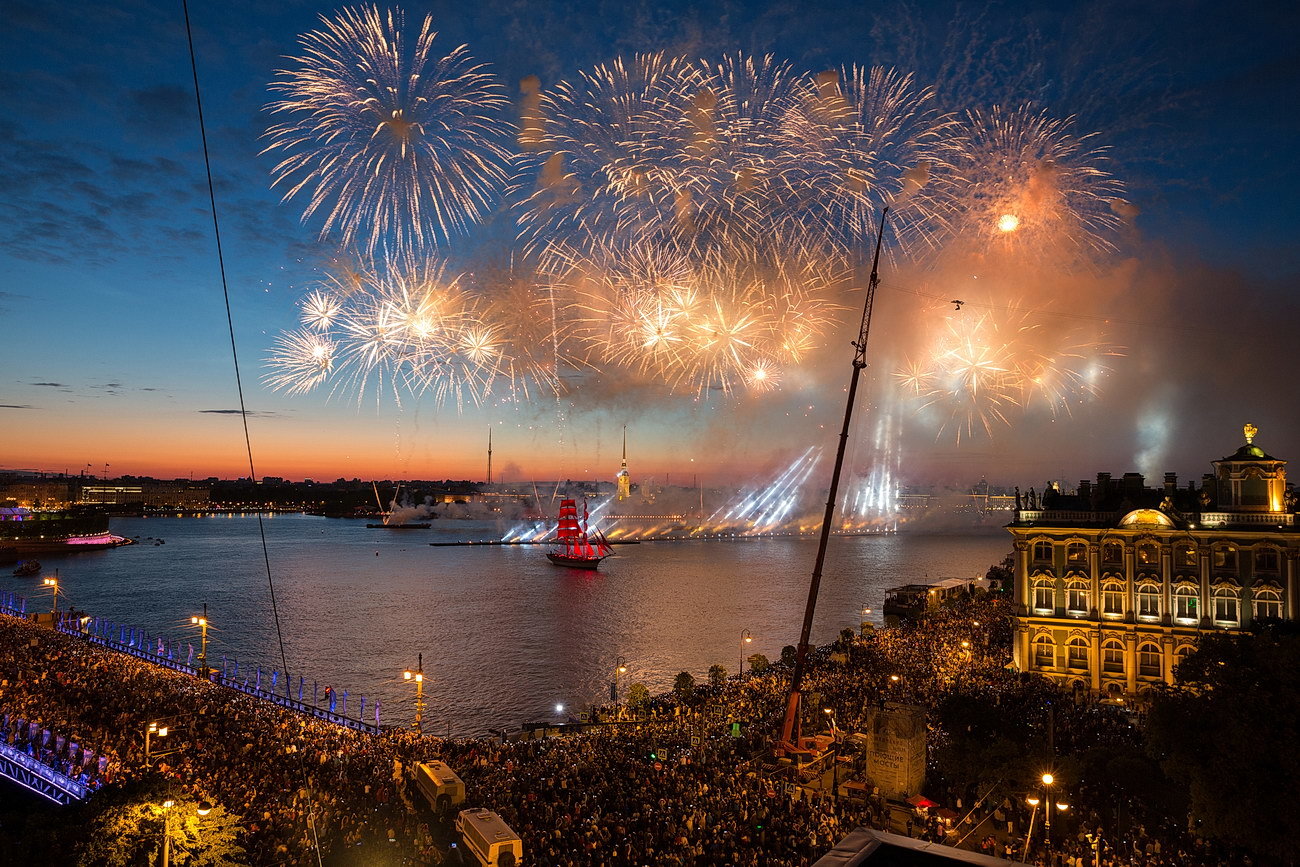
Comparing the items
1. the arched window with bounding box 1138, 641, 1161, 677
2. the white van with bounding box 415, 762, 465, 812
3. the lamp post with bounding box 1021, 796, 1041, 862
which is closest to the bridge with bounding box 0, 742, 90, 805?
the white van with bounding box 415, 762, 465, 812

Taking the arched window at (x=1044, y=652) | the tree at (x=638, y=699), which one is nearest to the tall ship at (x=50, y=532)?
the tree at (x=638, y=699)

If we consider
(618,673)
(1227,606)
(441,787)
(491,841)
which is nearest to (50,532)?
(618,673)

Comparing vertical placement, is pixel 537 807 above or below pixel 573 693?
above

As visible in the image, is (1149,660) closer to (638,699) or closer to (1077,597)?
(1077,597)

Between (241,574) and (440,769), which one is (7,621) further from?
(241,574)

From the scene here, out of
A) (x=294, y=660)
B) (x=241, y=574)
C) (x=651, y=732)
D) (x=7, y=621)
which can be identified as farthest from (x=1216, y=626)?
(x=241, y=574)

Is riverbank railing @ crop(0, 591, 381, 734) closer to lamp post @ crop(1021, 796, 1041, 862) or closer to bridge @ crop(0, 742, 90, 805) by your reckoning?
bridge @ crop(0, 742, 90, 805)

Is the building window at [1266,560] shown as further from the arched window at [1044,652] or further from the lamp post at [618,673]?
the lamp post at [618,673]
